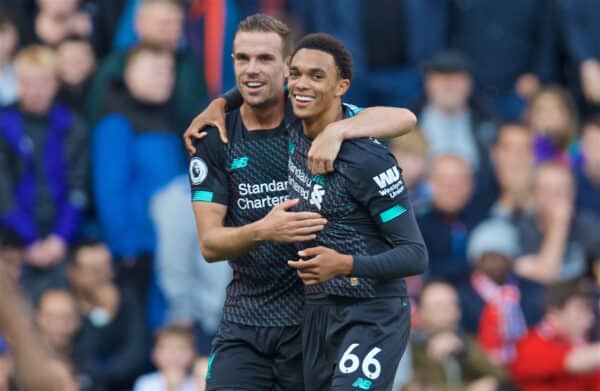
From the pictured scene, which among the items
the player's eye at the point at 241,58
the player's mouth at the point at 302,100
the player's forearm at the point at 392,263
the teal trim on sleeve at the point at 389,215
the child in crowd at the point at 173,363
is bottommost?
the child in crowd at the point at 173,363

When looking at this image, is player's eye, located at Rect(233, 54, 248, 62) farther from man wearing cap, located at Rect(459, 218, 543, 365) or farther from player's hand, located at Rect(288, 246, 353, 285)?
man wearing cap, located at Rect(459, 218, 543, 365)

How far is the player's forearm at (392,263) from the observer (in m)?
6.18

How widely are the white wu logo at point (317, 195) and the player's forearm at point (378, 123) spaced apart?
0.27 meters

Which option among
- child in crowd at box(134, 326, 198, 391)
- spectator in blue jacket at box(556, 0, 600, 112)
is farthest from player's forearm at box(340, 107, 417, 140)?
spectator in blue jacket at box(556, 0, 600, 112)

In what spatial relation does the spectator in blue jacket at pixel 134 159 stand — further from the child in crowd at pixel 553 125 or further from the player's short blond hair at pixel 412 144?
the child in crowd at pixel 553 125

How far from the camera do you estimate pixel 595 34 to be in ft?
42.4

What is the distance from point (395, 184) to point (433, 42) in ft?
21.8

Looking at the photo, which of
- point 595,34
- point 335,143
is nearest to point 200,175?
point 335,143

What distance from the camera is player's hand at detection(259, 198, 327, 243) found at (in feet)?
20.4

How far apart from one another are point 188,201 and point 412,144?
71.0 inches

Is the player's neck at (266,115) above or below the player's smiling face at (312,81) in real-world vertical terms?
below

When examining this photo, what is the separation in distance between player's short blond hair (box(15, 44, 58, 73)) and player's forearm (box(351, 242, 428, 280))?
5.25m

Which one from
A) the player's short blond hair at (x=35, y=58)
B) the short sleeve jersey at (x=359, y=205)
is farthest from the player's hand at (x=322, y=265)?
the player's short blond hair at (x=35, y=58)

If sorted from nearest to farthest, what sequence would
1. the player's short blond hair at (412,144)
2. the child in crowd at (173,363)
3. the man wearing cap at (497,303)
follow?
the child in crowd at (173,363) < the man wearing cap at (497,303) < the player's short blond hair at (412,144)
